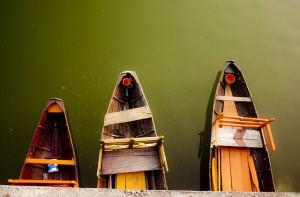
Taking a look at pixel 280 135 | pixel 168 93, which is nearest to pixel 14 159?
pixel 168 93

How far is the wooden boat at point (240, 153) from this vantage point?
184 inches

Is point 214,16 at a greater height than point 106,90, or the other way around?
point 214,16

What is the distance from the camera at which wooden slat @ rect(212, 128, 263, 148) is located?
4887mm

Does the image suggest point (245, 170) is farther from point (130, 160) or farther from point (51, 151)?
point (51, 151)

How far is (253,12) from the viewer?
7480 mm

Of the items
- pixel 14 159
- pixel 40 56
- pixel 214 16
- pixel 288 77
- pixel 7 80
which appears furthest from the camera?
pixel 214 16

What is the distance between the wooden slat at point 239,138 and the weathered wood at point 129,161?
127 centimetres

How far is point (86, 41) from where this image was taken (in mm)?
6246

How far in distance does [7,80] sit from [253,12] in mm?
6355

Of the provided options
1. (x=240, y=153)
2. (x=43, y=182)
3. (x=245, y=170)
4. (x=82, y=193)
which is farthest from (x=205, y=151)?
(x=82, y=193)

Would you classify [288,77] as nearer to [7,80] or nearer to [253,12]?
[253,12]

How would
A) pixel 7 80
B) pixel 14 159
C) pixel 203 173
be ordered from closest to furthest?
pixel 14 159
pixel 203 173
pixel 7 80

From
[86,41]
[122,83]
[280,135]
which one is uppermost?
[86,41]

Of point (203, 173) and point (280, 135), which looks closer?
point (203, 173)
